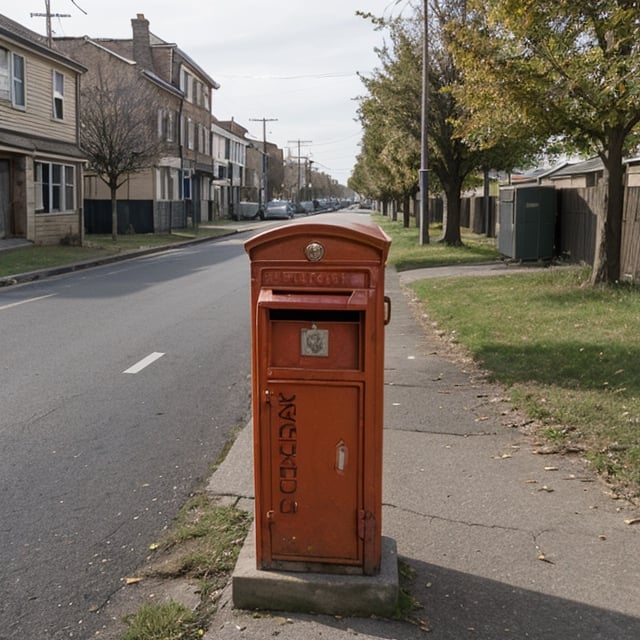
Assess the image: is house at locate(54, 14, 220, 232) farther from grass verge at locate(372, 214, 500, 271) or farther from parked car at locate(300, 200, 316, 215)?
parked car at locate(300, 200, 316, 215)

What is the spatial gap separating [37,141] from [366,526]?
26.0 m

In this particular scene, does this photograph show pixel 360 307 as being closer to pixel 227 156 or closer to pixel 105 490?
pixel 105 490

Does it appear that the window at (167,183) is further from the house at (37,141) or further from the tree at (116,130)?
the house at (37,141)

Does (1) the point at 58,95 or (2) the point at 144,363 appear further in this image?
(1) the point at 58,95

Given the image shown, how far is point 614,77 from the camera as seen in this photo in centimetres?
1162

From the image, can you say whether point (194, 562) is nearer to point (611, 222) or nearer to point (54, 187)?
point (611, 222)

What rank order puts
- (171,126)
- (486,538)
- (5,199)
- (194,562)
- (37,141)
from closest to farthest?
(194,562), (486,538), (5,199), (37,141), (171,126)

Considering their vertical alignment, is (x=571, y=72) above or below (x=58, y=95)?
below

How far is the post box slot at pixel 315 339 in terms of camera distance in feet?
11.7

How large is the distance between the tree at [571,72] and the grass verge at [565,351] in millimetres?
1588

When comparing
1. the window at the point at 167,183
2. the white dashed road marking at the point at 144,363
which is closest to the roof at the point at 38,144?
the window at the point at 167,183

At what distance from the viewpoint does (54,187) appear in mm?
28984

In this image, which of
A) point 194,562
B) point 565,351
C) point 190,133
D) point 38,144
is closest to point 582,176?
point 38,144

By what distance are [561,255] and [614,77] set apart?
9303mm
